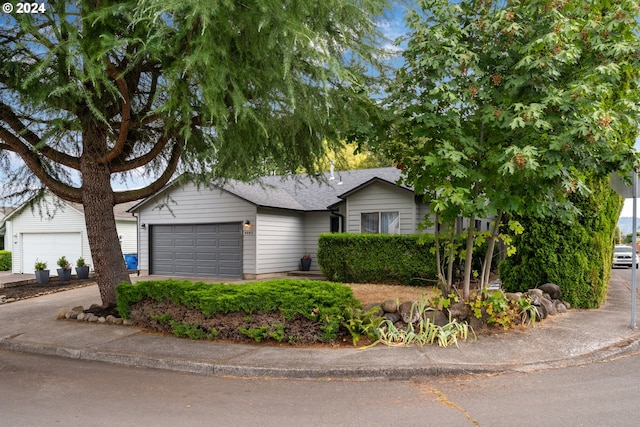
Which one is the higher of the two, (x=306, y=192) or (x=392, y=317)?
(x=306, y=192)

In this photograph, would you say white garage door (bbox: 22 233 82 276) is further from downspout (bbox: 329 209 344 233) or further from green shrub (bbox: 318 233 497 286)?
green shrub (bbox: 318 233 497 286)

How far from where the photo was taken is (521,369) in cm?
582

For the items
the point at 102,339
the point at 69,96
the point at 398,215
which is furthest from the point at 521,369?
the point at 398,215

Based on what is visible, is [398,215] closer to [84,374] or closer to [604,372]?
[604,372]

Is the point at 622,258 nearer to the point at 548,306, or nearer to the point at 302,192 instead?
the point at 302,192

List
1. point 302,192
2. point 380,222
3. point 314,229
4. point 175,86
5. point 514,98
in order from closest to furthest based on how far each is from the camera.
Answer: point 175,86
point 514,98
point 380,222
point 314,229
point 302,192

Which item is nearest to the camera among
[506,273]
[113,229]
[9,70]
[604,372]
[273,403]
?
[273,403]

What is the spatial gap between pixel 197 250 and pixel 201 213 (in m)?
1.42

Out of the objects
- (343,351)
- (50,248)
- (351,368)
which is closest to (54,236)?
(50,248)

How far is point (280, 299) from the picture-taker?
7.00 m

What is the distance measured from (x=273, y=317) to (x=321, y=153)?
10.6 feet

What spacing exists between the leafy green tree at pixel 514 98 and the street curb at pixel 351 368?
81.1 inches

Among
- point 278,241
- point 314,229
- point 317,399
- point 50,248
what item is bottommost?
point 317,399

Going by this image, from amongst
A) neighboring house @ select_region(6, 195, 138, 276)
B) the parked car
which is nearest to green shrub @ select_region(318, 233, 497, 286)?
neighboring house @ select_region(6, 195, 138, 276)
